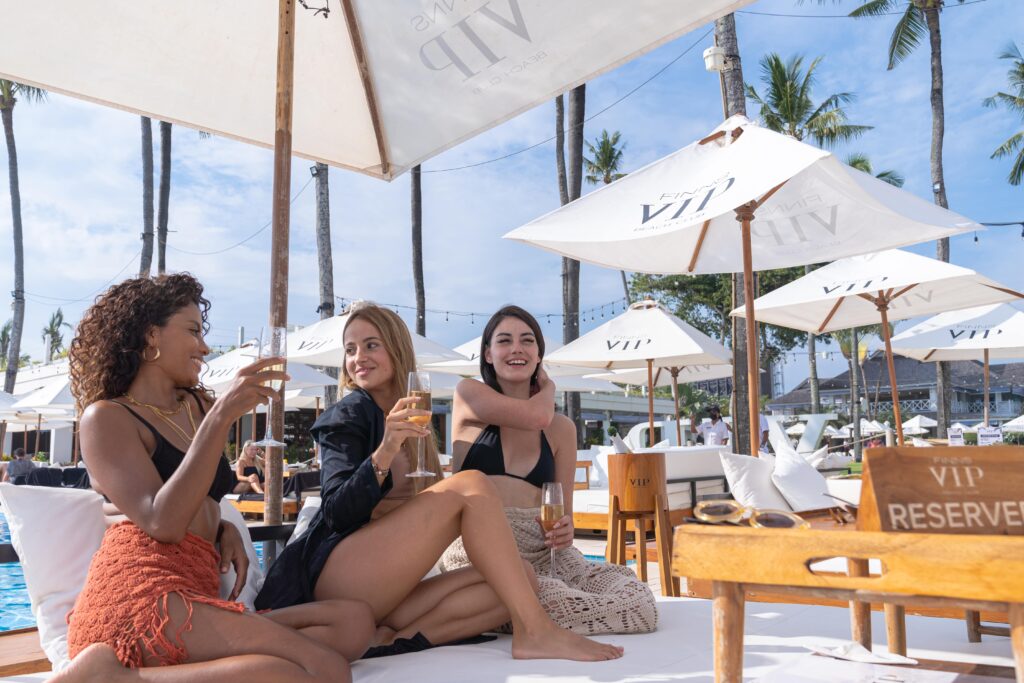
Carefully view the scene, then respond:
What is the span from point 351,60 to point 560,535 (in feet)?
9.72

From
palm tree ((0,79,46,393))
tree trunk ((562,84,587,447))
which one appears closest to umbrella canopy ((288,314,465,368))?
tree trunk ((562,84,587,447))

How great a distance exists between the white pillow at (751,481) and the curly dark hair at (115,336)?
4.15 meters

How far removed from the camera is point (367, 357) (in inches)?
117

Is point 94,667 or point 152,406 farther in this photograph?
point 152,406

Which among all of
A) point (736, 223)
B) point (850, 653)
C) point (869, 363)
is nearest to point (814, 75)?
point (736, 223)

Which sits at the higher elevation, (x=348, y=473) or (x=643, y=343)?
(x=643, y=343)

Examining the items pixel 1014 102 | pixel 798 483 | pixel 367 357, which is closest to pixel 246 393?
pixel 367 357

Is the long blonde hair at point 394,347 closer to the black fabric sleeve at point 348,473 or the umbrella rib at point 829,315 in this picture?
the black fabric sleeve at point 348,473

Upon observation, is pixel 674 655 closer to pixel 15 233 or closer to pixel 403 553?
pixel 403 553

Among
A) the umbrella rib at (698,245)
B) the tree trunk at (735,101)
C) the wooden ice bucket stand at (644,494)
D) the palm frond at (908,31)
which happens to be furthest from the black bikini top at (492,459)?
the palm frond at (908,31)

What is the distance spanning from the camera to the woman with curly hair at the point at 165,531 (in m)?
2.06

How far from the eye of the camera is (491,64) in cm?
380

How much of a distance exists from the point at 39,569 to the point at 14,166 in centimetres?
2903

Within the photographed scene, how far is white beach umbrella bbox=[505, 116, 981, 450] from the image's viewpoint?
4762 millimetres
